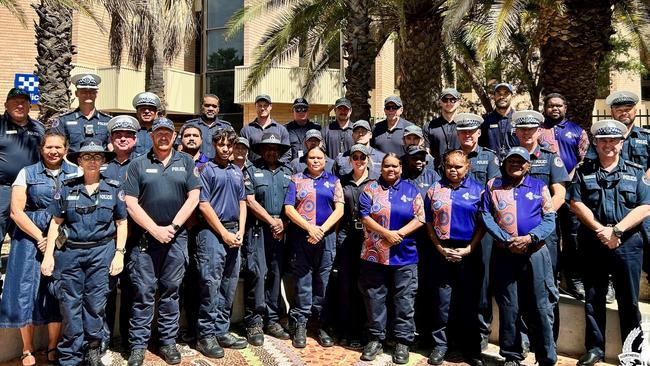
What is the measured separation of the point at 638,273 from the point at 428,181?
203cm

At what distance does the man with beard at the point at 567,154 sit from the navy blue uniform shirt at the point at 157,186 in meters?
3.67

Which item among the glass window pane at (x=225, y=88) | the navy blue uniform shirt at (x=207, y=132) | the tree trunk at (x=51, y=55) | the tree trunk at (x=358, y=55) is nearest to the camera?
the navy blue uniform shirt at (x=207, y=132)

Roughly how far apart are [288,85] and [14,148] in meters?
15.1

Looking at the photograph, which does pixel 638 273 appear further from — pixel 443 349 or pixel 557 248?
pixel 443 349

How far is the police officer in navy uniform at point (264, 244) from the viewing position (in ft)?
17.6

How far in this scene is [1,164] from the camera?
195 inches

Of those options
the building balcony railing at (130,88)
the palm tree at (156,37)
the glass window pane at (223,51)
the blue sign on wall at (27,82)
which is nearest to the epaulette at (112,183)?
the palm tree at (156,37)

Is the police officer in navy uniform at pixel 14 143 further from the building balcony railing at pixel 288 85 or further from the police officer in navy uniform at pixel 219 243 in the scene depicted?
the building balcony railing at pixel 288 85

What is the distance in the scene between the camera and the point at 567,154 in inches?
215

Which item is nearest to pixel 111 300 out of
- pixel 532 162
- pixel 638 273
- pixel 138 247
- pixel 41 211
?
pixel 138 247

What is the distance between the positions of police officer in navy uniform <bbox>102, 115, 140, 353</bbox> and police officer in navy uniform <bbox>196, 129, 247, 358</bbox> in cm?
68

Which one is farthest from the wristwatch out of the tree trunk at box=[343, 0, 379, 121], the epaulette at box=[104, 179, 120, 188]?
the tree trunk at box=[343, 0, 379, 121]

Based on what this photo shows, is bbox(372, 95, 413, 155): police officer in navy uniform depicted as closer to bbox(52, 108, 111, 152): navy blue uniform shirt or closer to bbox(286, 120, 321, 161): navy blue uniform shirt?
bbox(286, 120, 321, 161): navy blue uniform shirt

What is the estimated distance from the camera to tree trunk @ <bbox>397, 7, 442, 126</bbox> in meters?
9.84
